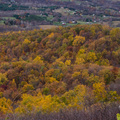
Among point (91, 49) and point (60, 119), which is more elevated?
point (60, 119)

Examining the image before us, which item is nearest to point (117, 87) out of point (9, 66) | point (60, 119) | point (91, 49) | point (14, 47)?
point (60, 119)

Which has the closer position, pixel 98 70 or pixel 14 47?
pixel 98 70

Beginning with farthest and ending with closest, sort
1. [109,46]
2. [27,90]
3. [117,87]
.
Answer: [109,46] < [27,90] < [117,87]

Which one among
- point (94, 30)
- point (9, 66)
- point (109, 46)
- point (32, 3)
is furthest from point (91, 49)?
point (32, 3)

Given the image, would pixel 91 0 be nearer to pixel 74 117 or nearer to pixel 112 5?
pixel 112 5

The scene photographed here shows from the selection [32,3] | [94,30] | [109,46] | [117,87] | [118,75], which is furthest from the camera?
[32,3]

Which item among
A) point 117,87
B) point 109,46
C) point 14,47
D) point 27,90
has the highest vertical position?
point 117,87
